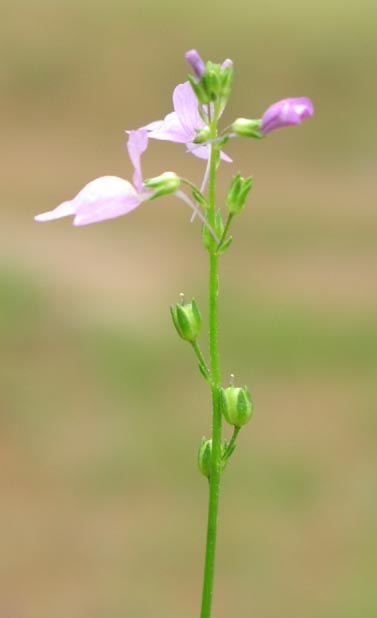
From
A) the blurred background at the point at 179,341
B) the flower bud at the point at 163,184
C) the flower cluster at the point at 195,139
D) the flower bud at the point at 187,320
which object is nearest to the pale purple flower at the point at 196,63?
the flower cluster at the point at 195,139

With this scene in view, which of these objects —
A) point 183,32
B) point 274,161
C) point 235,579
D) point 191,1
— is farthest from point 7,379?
point 191,1

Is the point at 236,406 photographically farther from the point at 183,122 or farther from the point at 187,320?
the point at 183,122

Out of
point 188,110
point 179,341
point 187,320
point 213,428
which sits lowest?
point 179,341

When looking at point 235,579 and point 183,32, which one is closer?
point 235,579

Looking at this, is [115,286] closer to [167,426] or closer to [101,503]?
[167,426]

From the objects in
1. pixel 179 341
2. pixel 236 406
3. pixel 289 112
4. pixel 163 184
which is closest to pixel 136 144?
pixel 163 184

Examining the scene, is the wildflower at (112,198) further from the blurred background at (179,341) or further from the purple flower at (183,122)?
the blurred background at (179,341)

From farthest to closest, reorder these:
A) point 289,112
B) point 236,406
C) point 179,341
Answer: point 179,341
point 236,406
point 289,112
